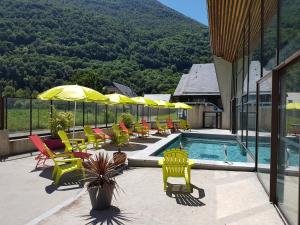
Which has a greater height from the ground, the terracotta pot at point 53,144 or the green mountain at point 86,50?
the green mountain at point 86,50

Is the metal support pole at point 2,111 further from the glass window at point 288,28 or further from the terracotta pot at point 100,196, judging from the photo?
the glass window at point 288,28

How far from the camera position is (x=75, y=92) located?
343 inches

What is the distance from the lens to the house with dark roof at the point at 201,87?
3322 cm

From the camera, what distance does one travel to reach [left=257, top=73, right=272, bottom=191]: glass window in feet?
19.4

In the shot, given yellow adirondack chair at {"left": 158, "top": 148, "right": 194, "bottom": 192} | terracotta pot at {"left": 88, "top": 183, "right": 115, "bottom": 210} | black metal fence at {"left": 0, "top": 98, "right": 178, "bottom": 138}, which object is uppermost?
black metal fence at {"left": 0, "top": 98, "right": 178, "bottom": 138}

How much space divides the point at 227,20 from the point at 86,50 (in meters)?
60.8

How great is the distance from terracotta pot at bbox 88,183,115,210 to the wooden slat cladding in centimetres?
611

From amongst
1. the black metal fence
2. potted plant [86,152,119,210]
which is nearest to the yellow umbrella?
the black metal fence

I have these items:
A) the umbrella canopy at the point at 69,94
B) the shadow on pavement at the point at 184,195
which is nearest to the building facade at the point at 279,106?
the shadow on pavement at the point at 184,195

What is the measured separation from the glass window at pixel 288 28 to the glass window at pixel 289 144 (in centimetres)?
29

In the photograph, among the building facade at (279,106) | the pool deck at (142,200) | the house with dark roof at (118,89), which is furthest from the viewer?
the house with dark roof at (118,89)

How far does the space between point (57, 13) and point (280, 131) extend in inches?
3026

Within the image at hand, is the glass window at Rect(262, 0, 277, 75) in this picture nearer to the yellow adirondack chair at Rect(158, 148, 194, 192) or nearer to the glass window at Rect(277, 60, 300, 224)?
the glass window at Rect(277, 60, 300, 224)

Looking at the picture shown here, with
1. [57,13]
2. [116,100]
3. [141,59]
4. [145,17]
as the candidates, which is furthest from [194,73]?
[145,17]
